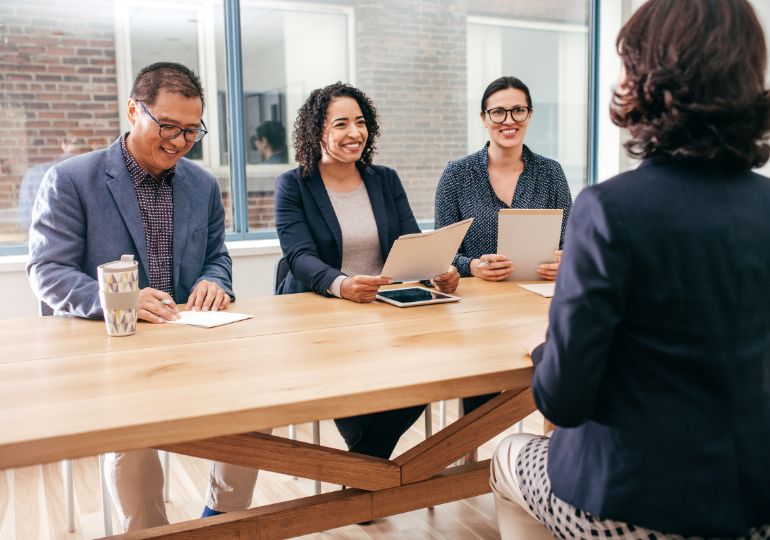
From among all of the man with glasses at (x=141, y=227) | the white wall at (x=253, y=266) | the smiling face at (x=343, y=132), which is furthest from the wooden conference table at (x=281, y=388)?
the white wall at (x=253, y=266)

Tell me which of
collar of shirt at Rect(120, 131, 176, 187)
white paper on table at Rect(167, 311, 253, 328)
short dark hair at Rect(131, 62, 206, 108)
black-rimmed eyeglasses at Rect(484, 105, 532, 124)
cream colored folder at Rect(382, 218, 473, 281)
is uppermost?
short dark hair at Rect(131, 62, 206, 108)

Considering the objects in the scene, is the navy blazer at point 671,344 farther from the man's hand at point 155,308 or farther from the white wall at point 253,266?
the white wall at point 253,266

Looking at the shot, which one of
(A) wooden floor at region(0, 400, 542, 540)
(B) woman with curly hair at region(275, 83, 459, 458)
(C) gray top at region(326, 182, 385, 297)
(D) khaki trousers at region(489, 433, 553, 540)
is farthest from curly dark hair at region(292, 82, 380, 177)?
(D) khaki trousers at region(489, 433, 553, 540)

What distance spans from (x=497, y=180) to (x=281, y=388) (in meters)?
1.76

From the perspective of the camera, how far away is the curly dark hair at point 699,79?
108 cm

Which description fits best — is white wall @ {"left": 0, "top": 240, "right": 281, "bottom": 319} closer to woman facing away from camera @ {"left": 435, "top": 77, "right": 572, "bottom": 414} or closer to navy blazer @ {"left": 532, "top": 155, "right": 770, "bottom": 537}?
woman facing away from camera @ {"left": 435, "top": 77, "right": 572, "bottom": 414}

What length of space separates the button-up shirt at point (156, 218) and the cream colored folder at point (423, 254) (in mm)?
670

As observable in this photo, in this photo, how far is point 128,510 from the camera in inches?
76.8

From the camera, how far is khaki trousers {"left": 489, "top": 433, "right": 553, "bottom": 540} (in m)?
1.42

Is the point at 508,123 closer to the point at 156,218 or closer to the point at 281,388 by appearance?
the point at 156,218

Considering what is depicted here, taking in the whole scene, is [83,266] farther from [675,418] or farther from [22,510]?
[675,418]

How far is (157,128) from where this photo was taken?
6.73 feet

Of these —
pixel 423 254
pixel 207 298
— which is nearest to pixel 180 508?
pixel 207 298

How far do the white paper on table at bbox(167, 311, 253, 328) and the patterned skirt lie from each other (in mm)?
818
